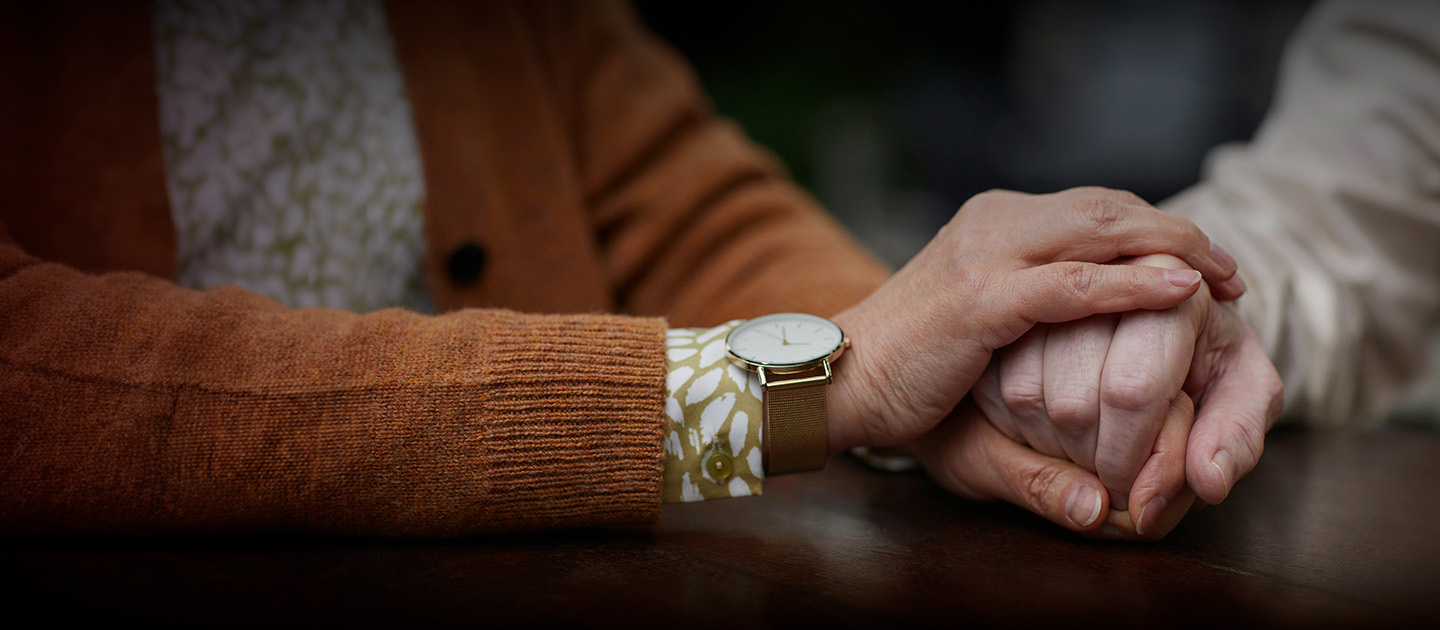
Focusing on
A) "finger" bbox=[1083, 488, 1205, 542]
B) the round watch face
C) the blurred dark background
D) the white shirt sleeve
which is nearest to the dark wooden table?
"finger" bbox=[1083, 488, 1205, 542]

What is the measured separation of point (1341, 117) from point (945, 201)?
2.33 meters

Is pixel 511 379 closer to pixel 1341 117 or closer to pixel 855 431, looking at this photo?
pixel 855 431

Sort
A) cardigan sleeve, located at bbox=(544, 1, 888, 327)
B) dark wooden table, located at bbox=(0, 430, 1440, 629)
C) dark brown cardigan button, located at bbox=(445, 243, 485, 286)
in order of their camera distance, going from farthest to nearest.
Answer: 1. cardigan sleeve, located at bbox=(544, 1, 888, 327)
2. dark brown cardigan button, located at bbox=(445, 243, 485, 286)
3. dark wooden table, located at bbox=(0, 430, 1440, 629)

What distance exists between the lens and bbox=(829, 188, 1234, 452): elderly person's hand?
56 centimetres

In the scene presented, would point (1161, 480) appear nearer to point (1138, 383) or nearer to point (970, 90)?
point (1138, 383)

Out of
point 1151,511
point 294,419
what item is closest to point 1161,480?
point 1151,511

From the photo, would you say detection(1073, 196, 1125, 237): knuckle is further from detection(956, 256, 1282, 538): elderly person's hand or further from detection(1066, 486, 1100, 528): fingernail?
detection(1066, 486, 1100, 528): fingernail

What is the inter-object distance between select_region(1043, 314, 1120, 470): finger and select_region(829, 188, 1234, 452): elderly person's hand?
2 cm

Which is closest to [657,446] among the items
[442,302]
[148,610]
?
[148,610]

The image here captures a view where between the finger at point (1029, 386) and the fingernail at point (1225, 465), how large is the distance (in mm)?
101

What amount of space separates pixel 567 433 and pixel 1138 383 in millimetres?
395

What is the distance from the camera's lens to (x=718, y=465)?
2.10 feet

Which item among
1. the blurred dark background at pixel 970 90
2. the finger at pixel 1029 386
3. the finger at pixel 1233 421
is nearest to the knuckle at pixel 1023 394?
A: the finger at pixel 1029 386

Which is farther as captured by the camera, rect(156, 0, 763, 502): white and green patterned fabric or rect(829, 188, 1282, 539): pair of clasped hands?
rect(156, 0, 763, 502): white and green patterned fabric
